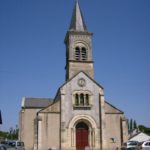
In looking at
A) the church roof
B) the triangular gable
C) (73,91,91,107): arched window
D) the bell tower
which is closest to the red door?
(73,91,91,107): arched window

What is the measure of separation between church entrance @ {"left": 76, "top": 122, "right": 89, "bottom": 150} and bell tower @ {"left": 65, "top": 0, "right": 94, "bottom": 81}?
7.24m

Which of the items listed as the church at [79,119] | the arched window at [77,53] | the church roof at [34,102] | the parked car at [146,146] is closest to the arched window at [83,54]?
the arched window at [77,53]

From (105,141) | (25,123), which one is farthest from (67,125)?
(25,123)

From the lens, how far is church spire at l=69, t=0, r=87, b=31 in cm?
4341

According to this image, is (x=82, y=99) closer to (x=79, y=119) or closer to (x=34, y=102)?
(x=79, y=119)

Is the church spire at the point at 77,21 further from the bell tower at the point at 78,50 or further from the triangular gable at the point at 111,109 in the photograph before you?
the triangular gable at the point at 111,109

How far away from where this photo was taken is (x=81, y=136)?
3747 cm

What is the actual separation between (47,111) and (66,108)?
2.51m

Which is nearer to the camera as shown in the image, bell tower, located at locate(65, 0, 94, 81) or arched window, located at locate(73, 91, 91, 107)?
arched window, located at locate(73, 91, 91, 107)

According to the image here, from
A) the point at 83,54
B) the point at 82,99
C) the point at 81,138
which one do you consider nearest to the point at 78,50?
the point at 83,54

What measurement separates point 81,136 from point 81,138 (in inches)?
10.3

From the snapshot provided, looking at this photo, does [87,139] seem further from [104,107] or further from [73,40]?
[73,40]

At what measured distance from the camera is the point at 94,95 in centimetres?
3841

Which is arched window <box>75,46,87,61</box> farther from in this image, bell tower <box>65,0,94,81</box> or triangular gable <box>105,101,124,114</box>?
triangular gable <box>105,101,124,114</box>
